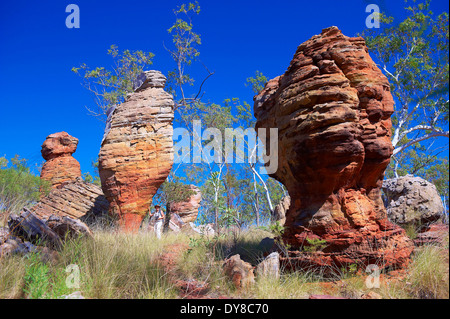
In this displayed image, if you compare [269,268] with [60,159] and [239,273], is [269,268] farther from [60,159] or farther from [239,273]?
[60,159]

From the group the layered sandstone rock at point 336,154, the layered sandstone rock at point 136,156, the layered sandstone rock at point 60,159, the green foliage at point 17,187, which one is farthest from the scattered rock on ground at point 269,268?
the layered sandstone rock at point 60,159

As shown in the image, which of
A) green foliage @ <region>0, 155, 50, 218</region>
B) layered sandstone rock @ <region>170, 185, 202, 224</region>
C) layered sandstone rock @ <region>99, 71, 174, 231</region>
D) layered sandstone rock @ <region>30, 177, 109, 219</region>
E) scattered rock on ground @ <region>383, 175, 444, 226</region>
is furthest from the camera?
layered sandstone rock @ <region>170, 185, 202, 224</region>

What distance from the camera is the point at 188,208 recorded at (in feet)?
57.8

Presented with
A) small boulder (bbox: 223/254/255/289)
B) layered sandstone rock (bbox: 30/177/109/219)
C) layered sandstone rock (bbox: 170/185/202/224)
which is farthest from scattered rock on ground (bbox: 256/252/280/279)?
layered sandstone rock (bbox: 170/185/202/224)

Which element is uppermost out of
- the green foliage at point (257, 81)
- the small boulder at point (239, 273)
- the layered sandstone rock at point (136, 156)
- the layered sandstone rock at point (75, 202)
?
the green foliage at point (257, 81)

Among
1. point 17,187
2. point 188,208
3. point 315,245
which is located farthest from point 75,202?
point 315,245

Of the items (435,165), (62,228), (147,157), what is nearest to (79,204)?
(147,157)

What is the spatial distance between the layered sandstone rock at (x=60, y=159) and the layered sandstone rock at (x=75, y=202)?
4.34 meters

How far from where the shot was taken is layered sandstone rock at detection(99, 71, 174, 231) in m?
11.3

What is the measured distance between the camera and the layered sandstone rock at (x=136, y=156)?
1131 centimetres

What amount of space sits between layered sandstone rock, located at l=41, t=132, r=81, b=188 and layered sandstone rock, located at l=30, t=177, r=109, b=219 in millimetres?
4342

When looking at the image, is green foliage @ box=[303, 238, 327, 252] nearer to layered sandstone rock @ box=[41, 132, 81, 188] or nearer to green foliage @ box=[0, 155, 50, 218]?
green foliage @ box=[0, 155, 50, 218]

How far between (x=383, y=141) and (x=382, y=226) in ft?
4.88

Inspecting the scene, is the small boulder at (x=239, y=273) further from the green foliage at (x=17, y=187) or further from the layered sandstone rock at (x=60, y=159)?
the layered sandstone rock at (x=60, y=159)
